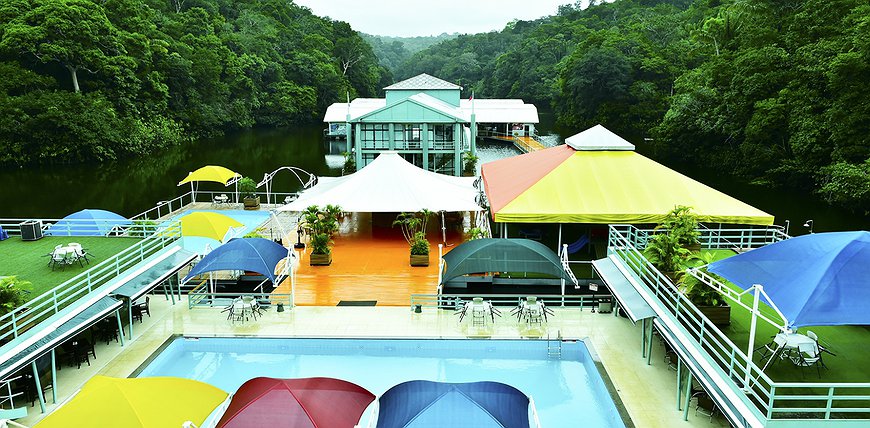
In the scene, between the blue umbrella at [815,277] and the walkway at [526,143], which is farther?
the walkway at [526,143]

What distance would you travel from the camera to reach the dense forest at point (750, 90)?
3309cm

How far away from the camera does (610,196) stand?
20.2 m

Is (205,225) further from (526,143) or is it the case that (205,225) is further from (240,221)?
(526,143)

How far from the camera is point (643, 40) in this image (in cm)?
7331

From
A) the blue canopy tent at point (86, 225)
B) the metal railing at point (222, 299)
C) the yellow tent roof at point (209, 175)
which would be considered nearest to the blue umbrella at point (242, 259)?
the metal railing at point (222, 299)

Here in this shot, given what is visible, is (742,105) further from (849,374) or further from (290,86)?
(290,86)

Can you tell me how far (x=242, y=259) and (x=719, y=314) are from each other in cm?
1143

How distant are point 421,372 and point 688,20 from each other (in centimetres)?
8042

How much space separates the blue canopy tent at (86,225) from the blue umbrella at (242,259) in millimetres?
3287

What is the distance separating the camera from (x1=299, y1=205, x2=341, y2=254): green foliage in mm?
20031

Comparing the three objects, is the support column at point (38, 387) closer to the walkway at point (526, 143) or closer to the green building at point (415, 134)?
the green building at point (415, 134)

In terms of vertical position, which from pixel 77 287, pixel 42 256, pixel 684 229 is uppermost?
pixel 684 229

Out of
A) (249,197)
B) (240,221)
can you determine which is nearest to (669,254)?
(240,221)

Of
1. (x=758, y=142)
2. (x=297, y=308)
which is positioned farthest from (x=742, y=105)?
(x=297, y=308)
